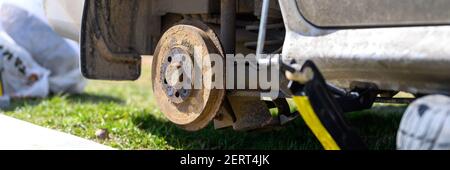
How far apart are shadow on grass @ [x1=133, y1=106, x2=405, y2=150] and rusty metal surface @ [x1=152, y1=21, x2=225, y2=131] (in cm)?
74

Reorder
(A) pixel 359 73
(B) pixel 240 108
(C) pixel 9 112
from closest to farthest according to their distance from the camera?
1. (A) pixel 359 73
2. (B) pixel 240 108
3. (C) pixel 9 112

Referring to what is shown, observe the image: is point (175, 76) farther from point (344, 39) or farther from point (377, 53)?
point (377, 53)

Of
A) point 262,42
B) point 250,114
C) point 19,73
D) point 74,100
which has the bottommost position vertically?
point 74,100

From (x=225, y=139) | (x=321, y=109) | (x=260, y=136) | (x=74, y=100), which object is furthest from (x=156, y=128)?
(x=321, y=109)

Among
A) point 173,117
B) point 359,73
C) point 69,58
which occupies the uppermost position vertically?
point 359,73

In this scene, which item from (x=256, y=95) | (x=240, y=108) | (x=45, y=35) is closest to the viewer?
(x=256, y=95)

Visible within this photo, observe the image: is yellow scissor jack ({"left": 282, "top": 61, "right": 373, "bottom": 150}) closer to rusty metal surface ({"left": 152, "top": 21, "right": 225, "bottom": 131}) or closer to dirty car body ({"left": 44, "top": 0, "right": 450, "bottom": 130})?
dirty car body ({"left": 44, "top": 0, "right": 450, "bottom": 130})

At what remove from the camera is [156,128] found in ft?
16.0

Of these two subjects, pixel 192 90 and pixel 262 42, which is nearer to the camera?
pixel 262 42

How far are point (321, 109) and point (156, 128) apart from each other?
2525mm

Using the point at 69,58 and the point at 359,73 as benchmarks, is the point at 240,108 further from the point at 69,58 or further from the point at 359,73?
the point at 69,58

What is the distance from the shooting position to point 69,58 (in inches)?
298

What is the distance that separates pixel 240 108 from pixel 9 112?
115 inches
